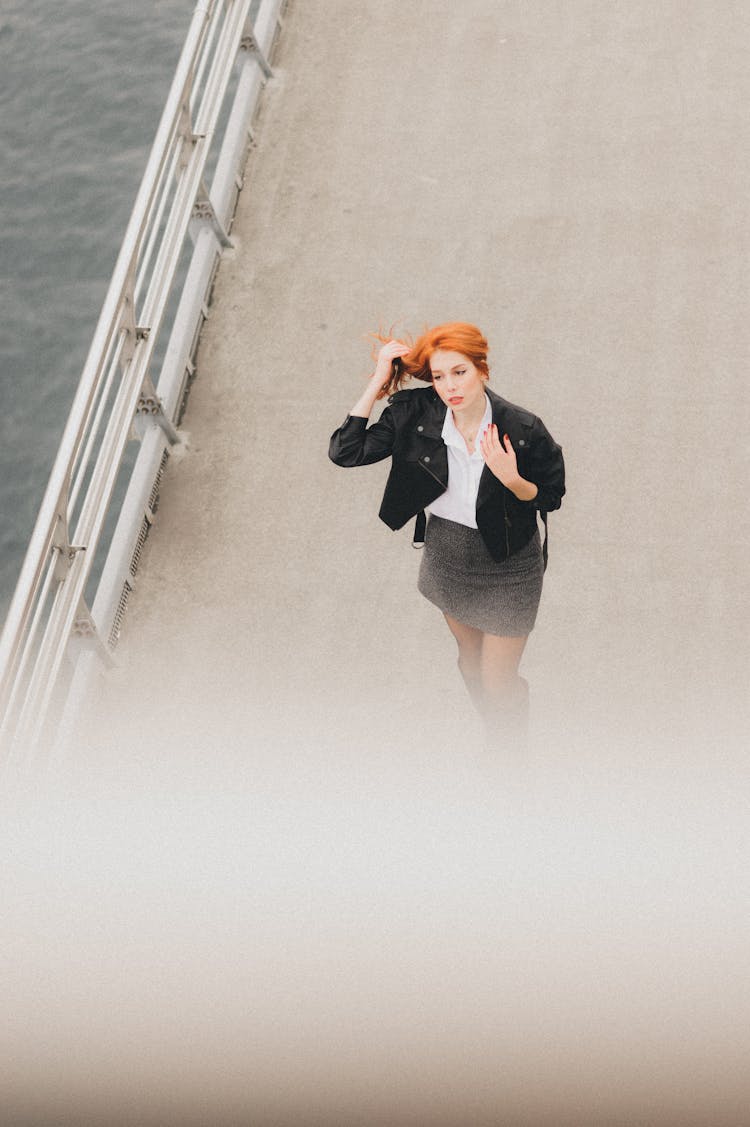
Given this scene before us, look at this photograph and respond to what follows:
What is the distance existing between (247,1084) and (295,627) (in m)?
4.56

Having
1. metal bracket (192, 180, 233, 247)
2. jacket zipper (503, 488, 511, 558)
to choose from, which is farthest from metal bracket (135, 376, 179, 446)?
jacket zipper (503, 488, 511, 558)

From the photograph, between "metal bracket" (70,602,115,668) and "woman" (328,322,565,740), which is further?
"metal bracket" (70,602,115,668)

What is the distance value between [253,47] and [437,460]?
428cm

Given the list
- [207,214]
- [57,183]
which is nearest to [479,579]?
[207,214]

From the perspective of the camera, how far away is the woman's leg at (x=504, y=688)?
4.46 m

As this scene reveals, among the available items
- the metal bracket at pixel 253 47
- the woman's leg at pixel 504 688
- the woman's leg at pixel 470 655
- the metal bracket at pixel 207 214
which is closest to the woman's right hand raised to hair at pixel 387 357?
the woman's leg at pixel 470 655

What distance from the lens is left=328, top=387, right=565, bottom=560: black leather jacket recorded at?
4.11 metres

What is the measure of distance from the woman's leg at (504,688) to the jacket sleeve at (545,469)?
1.66 feet

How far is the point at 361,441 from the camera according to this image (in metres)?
4.30

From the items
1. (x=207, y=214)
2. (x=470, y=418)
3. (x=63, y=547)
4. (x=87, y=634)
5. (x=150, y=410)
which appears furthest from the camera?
(x=207, y=214)

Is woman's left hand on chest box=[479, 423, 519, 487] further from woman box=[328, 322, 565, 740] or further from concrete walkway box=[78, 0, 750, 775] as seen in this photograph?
concrete walkway box=[78, 0, 750, 775]

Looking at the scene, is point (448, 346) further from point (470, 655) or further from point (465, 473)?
point (470, 655)

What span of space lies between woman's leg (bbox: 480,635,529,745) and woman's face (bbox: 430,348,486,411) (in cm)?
85

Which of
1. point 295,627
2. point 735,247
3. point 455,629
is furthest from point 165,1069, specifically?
point 735,247
